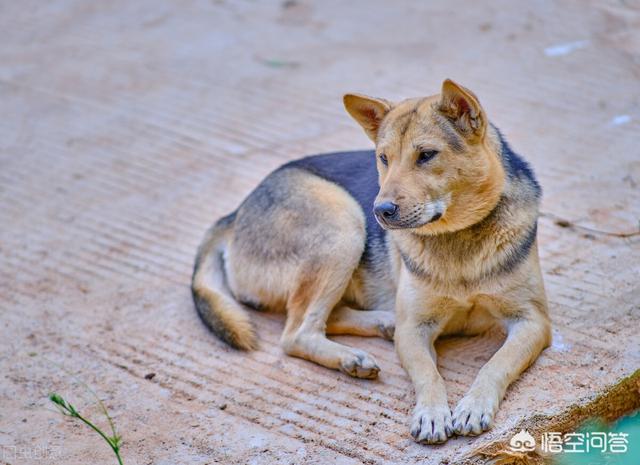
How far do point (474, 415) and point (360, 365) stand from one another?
68cm

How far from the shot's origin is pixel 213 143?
276 inches

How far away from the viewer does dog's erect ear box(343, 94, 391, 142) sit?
4.28m

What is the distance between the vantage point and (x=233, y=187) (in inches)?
252

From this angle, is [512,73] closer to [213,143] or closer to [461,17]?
[461,17]

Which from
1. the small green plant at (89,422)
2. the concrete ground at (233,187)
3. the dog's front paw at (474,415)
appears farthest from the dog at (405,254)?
the small green plant at (89,422)

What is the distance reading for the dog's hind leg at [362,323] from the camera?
464 cm

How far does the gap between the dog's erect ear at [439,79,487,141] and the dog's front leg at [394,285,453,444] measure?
816mm

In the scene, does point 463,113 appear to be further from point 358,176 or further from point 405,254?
point 358,176

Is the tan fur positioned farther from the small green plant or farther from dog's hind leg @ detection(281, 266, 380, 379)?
the small green plant

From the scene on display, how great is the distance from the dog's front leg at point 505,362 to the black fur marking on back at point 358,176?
2.55 ft

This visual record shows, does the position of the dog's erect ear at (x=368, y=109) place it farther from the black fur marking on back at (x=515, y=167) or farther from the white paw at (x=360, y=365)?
the white paw at (x=360, y=365)

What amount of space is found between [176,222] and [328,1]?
155 inches

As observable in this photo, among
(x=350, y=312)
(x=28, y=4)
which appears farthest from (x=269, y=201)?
(x=28, y=4)

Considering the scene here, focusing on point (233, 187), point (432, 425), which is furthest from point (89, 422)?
point (233, 187)
